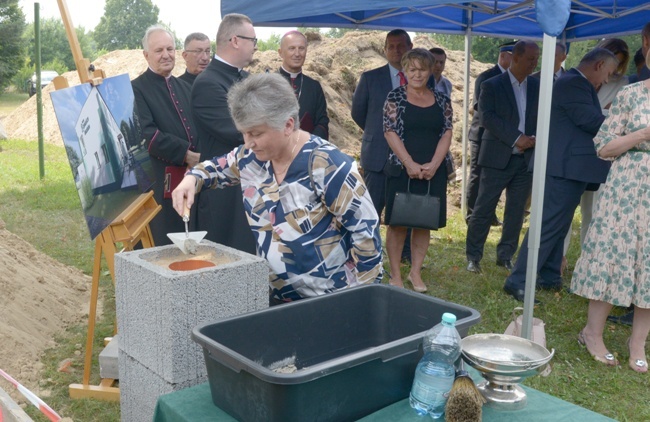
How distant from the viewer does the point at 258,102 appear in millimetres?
2102

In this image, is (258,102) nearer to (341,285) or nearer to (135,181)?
(341,285)

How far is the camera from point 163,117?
4.39m

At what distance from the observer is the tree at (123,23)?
266 ft

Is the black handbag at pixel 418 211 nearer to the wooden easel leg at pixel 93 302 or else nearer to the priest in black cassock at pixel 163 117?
the priest in black cassock at pixel 163 117

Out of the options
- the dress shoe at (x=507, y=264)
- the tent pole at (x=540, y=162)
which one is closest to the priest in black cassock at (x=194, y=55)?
the tent pole at (x=540, y=162)

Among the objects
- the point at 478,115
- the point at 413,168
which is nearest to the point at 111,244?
the point at 413,168

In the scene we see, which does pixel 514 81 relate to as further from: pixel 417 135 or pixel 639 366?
pixel 639 366

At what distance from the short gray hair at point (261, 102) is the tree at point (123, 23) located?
83.5m

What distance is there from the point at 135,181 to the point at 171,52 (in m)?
1.33

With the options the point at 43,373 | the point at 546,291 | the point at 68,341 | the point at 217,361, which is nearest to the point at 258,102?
the point at 217,361

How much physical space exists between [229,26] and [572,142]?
245 centimetres

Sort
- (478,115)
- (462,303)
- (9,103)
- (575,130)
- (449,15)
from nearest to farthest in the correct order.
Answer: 1. (575,130)
2. (462,303)
3. (478,115)
4. (449,15)
5. (9,103)

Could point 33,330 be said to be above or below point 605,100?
below

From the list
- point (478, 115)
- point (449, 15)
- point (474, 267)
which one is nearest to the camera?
point (474, 267)
